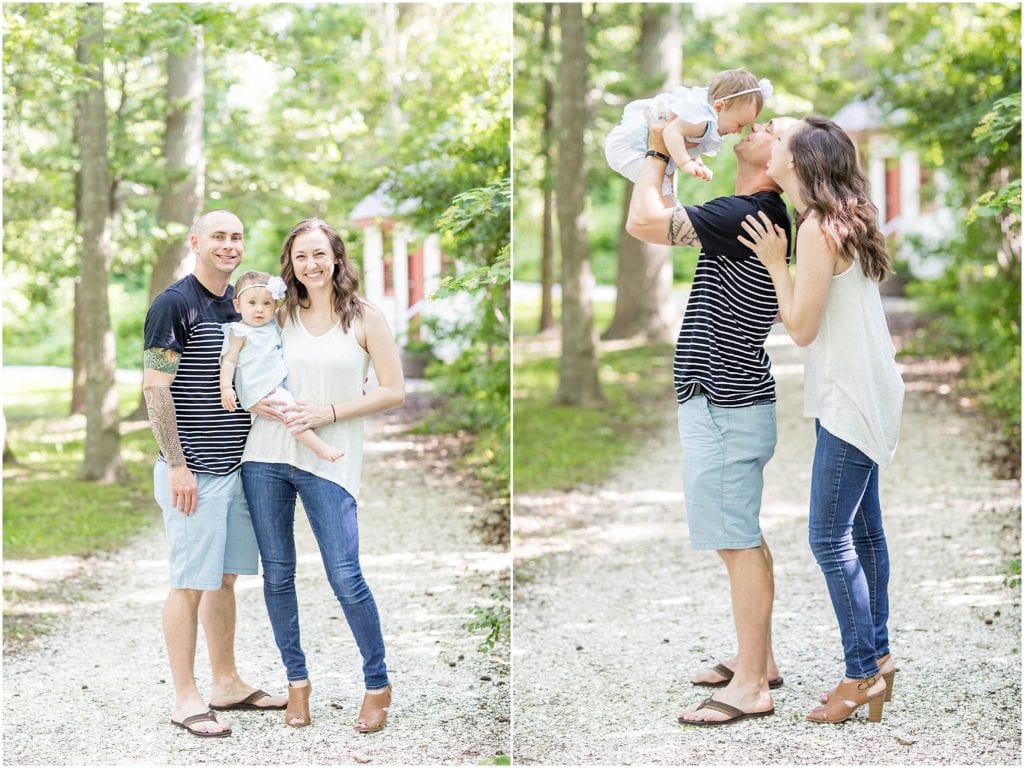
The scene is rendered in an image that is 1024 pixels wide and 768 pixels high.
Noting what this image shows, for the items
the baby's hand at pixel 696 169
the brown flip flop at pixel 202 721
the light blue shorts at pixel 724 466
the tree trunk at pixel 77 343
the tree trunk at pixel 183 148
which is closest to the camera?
the baby's hand at pixel 696 169

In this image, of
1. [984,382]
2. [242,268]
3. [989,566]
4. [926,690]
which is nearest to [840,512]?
[926,690]

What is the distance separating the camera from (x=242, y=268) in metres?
3.13

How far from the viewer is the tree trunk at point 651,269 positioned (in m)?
10.1

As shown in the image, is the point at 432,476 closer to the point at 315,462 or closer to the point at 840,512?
the point at 315,462

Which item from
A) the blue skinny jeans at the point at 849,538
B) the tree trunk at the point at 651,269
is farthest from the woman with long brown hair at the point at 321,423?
the tree trunk at the point at 651,269

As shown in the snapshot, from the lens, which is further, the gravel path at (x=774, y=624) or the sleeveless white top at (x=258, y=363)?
the gravel path at (x=774, y=624)

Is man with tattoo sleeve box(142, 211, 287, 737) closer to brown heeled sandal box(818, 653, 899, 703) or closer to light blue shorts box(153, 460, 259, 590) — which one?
light blue shorts box(153, 460, 259, 590)

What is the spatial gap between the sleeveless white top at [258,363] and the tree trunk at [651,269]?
23.4 ft

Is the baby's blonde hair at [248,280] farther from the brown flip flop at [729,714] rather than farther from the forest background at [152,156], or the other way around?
the brown flip flop at [729,714]

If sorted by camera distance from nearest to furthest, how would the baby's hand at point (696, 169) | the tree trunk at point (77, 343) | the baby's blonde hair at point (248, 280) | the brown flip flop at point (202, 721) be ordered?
the baby's hand at point (696, 169) → the baby's blonde hair at point (248, 280) → the brown flip flop at point (202, 721) → the tree trunk at point (77, 343)

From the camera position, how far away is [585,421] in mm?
8000

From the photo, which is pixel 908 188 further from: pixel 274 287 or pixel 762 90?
pixel 274 287

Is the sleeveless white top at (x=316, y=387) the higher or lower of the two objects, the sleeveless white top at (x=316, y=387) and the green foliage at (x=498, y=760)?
the higher

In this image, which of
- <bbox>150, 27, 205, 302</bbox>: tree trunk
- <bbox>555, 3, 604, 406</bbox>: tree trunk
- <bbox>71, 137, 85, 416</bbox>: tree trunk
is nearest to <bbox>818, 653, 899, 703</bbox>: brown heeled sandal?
<bbox>150, 27, 205, 302</bbox>: tree trunk
